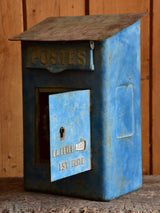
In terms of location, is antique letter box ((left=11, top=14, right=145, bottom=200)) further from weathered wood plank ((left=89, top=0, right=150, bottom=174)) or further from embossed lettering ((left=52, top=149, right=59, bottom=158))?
weathered wood plank ((left=89, top=0, right=150, bottom=174))

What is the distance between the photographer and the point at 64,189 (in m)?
1.71

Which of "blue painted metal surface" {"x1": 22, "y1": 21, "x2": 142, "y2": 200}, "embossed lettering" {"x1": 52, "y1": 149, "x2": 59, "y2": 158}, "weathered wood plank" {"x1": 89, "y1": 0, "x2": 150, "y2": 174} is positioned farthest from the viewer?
"weathered wood plank" {"x1": 89, "y1": 0, "x2": 150, "y2": 174}

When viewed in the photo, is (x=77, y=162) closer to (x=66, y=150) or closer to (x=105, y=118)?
(x=66, y=150)

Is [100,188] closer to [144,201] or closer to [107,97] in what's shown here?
[144,201]

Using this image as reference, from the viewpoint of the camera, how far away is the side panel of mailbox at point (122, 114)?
1624 millimetres

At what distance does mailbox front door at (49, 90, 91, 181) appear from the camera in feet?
4.95

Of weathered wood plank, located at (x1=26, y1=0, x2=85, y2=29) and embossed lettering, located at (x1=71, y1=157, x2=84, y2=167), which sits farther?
weathered wood plank, located at (x1=26, y1=0, x2=85, y2=29)

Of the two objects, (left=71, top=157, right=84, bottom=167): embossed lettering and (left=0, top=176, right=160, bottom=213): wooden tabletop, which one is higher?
(left=71, top=157, right=84, bottom=167): embossed lettering

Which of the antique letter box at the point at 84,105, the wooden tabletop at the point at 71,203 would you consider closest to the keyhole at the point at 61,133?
the antique letter box at the point at 84,105

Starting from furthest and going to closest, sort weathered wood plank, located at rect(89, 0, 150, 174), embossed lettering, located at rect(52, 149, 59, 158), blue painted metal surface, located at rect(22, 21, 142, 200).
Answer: weathered wood plank, located at rect(89, 0, 150, 174) → blue painted metal surface, located at rect(22, 21, 142, 200) → embossed lettering, located at rect(52, 149, 59, 158)

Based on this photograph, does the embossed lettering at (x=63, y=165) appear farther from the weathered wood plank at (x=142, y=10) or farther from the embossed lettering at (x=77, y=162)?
the weathered wood plank at (x=142, y=10)

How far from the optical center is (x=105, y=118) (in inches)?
63.8

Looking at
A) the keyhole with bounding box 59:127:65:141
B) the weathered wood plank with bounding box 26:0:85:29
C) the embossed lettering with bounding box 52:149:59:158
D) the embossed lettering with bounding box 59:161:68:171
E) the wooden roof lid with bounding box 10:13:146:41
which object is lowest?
the embossed lettering with bounding box 59:161:68:171

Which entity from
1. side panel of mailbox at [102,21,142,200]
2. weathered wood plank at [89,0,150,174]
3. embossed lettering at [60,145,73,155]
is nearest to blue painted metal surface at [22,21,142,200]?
side panel of mailbox at [102,21,142,200]
